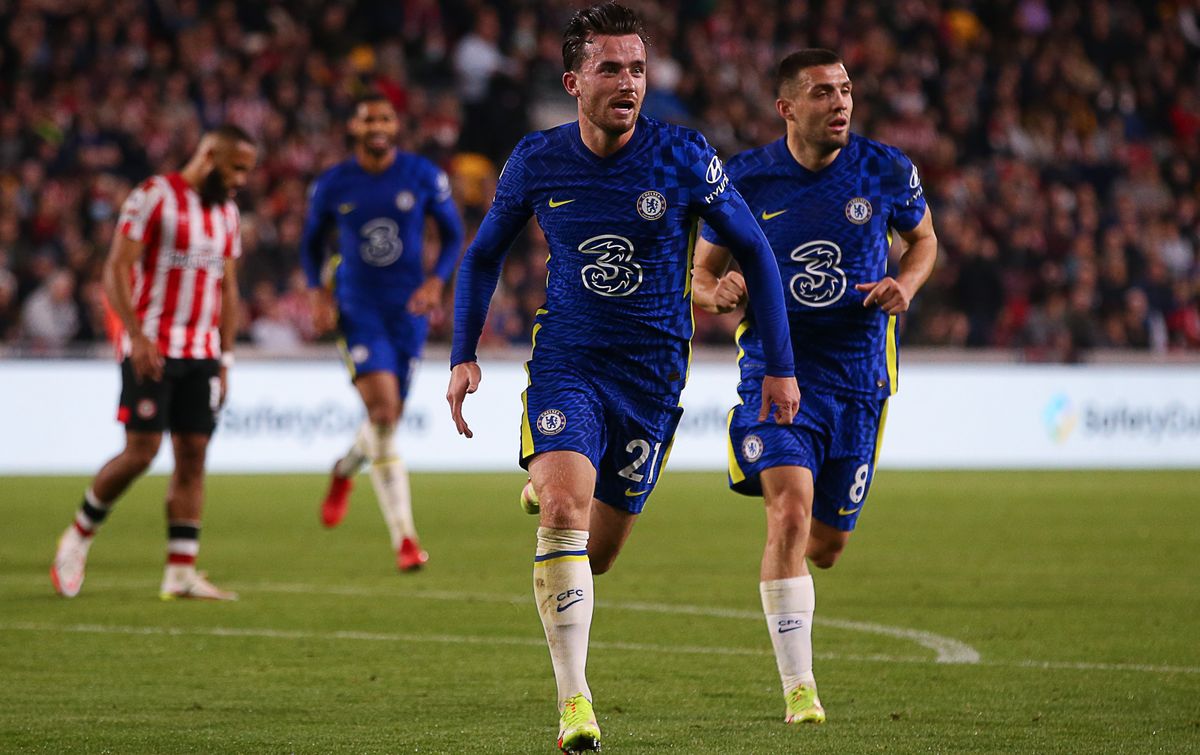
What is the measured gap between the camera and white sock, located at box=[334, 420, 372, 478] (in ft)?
36.2

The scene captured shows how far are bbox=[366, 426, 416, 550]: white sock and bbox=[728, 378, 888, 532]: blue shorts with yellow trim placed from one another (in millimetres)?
4173

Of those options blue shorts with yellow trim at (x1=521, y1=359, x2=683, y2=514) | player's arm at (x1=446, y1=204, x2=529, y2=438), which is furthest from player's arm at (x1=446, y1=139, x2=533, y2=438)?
blue shorts with yellow trim at (x1=521, y1=359, x2=683, y2=514)

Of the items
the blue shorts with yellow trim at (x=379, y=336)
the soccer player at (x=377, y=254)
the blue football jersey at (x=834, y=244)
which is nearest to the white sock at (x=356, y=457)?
the soccer player at (x=377, y=254)

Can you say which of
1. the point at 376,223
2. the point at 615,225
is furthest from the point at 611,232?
the point at 376,223

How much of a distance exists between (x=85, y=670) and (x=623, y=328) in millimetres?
2592

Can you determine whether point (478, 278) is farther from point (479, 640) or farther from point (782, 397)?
point (479, 640)

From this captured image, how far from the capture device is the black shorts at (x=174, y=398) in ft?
29.3

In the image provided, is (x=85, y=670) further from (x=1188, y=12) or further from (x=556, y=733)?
(x=1188, y=12)

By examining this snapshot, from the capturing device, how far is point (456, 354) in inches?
219

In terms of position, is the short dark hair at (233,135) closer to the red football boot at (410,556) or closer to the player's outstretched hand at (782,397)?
the red football boot at (410,556)

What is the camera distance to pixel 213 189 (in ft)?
29.7

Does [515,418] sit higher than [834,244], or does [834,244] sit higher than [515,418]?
[834,244]

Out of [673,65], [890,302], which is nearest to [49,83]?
[673,65]

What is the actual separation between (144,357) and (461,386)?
379cm
